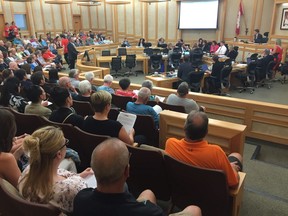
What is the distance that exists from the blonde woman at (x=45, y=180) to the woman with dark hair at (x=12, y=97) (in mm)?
2286

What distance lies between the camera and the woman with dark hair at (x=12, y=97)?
134 inches

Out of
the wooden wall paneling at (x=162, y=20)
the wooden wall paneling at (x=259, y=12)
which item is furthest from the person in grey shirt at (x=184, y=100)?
the wooden wall paneling at (x=162, y=20)

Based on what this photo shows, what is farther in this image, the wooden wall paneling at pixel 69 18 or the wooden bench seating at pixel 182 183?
the wooden wall paneling at pixel 69 18

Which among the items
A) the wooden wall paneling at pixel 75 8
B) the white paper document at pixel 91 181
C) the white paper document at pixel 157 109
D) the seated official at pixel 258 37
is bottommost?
the white paper document at pixel 157 109

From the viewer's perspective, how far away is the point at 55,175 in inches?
59.7

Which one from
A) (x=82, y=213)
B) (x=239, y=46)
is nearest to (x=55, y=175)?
(x=82, y=213)

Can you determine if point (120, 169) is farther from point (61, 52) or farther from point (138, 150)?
point (61, 52)

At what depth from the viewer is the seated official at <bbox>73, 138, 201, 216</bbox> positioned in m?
1.16

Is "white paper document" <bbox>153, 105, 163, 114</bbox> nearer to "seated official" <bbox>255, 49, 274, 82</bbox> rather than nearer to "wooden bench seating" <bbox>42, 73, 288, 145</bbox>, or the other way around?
"wooden bench seating" <bbox>42, 73, 288, 145</bbox>

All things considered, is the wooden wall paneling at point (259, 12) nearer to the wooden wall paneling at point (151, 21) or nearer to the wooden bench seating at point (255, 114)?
the wooden wall paneling at point (151, 21)

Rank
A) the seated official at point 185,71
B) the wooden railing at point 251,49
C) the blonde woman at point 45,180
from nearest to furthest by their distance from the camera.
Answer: the blonde woman at point 45,180, the seated official at point 185,71, the wooden railing at point 251,49

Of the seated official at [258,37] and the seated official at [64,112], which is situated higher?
the seated official at [258,37]

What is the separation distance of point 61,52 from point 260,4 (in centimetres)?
985

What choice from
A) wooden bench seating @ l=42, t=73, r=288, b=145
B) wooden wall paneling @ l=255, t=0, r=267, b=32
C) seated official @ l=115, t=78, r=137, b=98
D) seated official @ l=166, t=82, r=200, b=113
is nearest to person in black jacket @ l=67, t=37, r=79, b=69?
seated official @ l=115, t=78, r=137, b=98
